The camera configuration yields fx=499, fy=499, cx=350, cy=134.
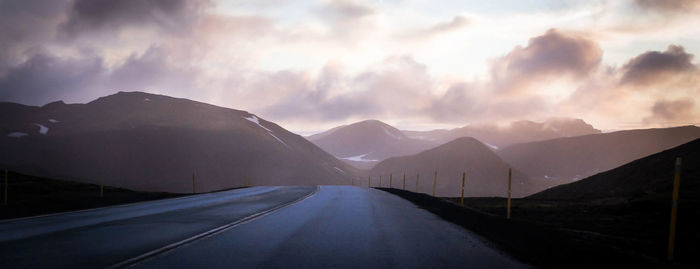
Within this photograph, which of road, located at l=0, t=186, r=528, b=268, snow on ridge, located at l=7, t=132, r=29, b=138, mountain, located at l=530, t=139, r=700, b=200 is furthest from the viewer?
snow on ridge, located at l=7, t=132, r=29, b=138

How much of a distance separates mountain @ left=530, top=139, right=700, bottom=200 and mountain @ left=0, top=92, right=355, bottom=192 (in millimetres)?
87985

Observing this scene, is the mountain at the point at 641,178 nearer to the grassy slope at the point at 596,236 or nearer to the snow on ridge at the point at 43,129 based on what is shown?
the grassy slope at the point at 596,236

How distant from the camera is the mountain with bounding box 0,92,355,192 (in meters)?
123

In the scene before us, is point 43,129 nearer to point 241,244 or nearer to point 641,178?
point 641,178

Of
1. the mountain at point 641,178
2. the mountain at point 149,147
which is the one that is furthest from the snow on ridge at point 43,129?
the mountain at point 641,178

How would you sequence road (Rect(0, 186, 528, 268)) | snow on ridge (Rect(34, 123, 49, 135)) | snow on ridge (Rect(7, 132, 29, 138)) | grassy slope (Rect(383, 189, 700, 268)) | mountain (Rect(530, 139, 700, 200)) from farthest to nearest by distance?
snow on ridge (Rect(34, 123, 49, 135)), snow on ridge (Rect(7, 132, 29, 138)), mountain (Rect(530, 139, 700, 200)), grassy slope (Rect(383, 189, 700, 268)), road (Rect(0, 186, 528, 268))

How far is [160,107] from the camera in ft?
625

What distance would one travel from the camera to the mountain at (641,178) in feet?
115

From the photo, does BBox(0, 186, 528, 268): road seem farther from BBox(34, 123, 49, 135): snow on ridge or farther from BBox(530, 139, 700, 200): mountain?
BBox(34, 123, 49, 135): snow on ridge

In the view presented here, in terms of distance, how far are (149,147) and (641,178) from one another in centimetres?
13247

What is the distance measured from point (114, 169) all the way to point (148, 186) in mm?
20672

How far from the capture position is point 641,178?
4209cm

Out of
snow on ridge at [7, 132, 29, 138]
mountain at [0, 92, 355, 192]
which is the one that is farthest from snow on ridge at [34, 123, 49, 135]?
snow on ridge at [7, 132, 29, 138]

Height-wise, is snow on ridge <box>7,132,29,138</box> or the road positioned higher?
snow on ridge <box>7,132,29,138</box>
